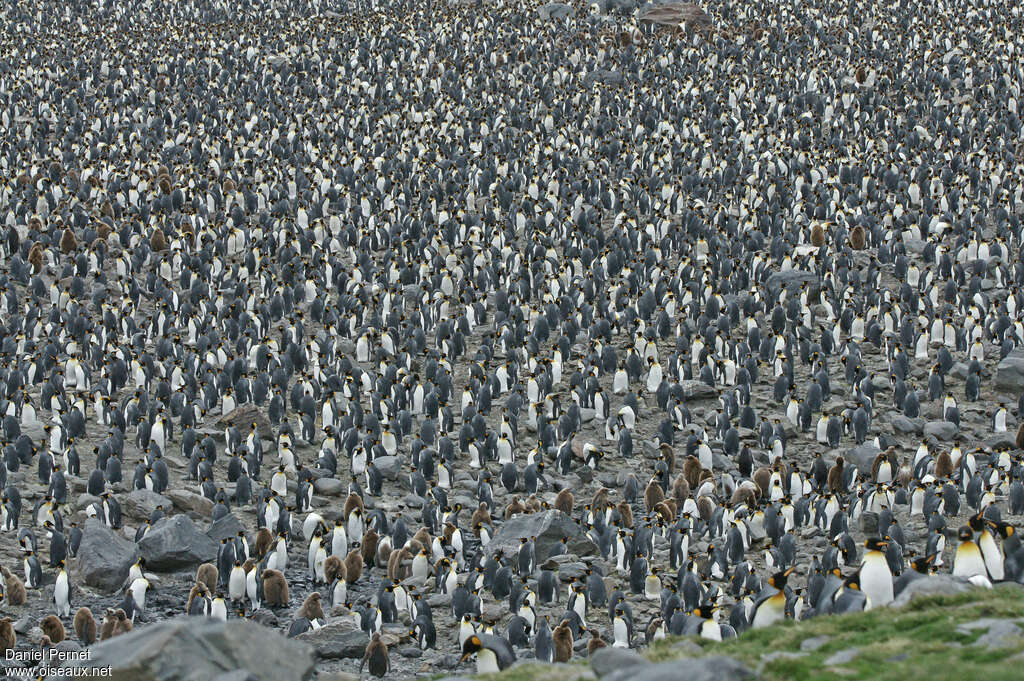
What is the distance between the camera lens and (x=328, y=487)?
63.7ft

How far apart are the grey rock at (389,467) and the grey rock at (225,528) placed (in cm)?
286

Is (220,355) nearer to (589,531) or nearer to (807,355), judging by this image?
(589,531)

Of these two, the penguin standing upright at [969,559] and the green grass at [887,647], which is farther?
the penguin standing upright at [969,559]

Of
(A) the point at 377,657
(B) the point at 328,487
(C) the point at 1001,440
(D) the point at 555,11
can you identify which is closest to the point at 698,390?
(C) the point at 1001,440

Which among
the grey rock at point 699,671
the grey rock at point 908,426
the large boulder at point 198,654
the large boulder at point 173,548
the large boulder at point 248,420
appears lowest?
the grey rock at point 699,671

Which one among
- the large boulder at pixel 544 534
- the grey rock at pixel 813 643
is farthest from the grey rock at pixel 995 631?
the large boulder at pixel 544 534

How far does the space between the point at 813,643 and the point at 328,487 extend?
420 inches

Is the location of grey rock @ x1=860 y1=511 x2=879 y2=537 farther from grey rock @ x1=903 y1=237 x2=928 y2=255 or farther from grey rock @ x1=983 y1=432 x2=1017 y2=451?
grey rock @ x1=903 y1=237 x2=928 y2=255

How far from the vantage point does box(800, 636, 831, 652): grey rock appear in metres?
10.0

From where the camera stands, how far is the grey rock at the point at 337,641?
48.3 ft

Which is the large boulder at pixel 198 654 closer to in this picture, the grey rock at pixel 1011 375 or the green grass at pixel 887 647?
the green grass at pixel 887 647

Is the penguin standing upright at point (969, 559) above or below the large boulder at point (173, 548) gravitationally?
below

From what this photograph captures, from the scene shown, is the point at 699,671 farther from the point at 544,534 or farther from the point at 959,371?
the point at 959,371

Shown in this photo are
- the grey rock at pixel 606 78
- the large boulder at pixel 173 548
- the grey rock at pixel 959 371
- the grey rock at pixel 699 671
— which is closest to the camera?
the grey rock at pixel 699 671
